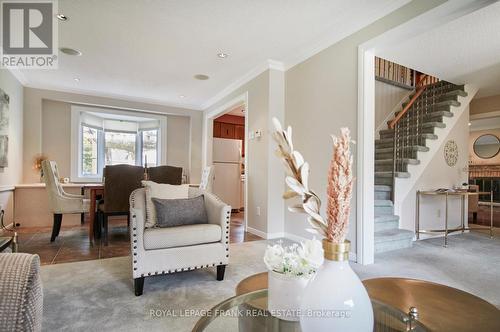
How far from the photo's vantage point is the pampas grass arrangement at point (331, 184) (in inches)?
24.6

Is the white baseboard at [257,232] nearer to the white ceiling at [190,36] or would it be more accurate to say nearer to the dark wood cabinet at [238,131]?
the white ceiling at [190,36]

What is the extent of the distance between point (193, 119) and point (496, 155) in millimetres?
8784

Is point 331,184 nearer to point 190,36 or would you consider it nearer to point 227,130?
point 190,36

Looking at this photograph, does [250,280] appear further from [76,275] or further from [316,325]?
[76,275]

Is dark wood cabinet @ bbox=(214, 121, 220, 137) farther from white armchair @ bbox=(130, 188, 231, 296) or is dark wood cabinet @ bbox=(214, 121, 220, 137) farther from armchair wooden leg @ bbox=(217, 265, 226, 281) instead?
armchair wooden leg @ bbox=(217, 265, 226, 281)

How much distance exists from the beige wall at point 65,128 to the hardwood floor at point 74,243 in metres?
1.50

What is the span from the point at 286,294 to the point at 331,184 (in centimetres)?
48

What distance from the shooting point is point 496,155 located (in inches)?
309

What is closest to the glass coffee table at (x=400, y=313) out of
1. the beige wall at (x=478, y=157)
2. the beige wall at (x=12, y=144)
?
the beige wall at (x=12, y=144)

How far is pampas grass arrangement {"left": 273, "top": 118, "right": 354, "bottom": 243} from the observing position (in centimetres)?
62

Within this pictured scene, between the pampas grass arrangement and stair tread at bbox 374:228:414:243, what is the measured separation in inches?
116

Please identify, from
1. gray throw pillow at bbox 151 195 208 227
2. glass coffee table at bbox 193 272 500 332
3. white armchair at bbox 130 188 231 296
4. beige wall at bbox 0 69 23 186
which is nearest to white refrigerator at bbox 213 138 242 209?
beige wall at bbox 0 69 23 186

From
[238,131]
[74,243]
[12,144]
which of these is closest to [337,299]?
[74,243]

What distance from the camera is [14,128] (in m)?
4.33
